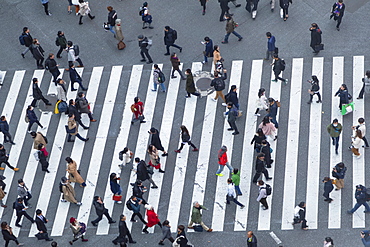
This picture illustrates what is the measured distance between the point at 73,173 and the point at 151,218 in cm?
368

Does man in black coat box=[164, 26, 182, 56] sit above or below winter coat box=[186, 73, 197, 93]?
above

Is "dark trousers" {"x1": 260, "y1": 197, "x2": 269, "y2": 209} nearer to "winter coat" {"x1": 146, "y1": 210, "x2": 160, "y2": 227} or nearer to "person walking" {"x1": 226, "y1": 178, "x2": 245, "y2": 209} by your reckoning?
"person walking" {"x1": 226, "y1": 178, "x2": 245, "y2": 209}

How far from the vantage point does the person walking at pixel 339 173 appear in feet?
78.6

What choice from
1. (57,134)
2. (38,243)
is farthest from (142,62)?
(38,243)

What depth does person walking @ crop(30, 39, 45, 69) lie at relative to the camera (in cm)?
3019

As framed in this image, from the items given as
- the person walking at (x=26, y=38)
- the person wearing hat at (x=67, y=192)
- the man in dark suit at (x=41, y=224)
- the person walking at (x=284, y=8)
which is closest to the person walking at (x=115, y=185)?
the person wearing hat at (x=67, y=192)

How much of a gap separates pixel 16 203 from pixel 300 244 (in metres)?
10.1

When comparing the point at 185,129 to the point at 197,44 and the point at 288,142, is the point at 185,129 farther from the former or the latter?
the point at 197,44

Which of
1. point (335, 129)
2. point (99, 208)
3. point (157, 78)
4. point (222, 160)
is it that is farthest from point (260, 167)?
point (157, 78)

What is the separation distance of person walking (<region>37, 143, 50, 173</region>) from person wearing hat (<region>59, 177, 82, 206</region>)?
1.72m

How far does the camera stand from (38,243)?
24844 mm

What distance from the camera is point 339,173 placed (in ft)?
79.5

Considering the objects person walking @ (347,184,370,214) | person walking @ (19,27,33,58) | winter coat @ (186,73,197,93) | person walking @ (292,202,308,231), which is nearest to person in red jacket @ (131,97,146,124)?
winter coat @ (186,73,197,93)

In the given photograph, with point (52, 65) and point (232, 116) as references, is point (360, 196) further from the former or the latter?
point (52, 65)
